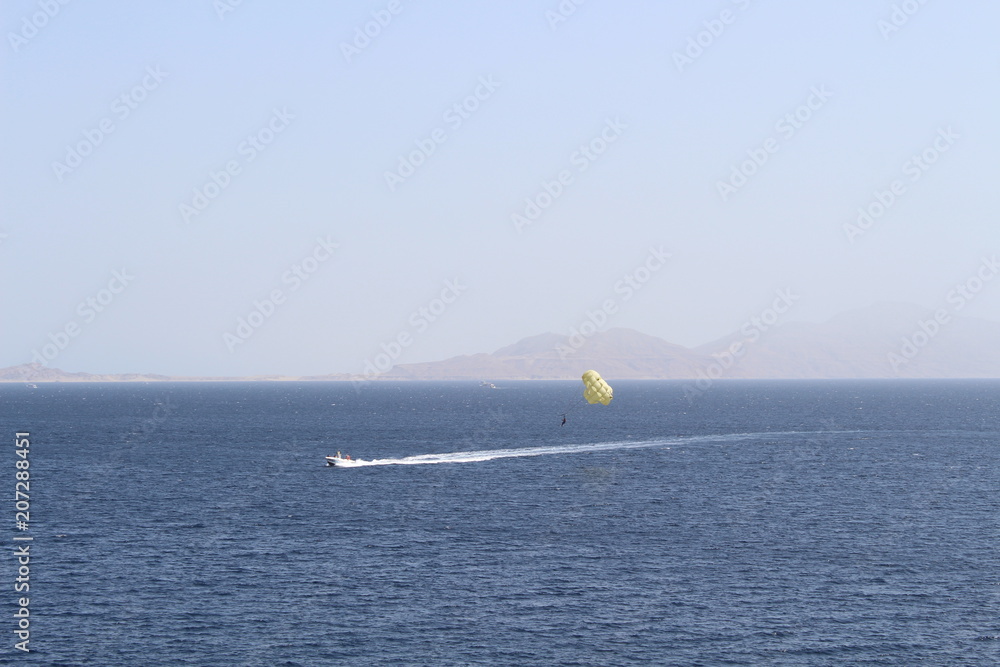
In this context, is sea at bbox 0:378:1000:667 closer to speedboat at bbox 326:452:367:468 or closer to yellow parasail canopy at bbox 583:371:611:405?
speedboat at bbox 326:452:367:468

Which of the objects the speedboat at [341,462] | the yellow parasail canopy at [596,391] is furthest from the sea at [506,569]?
the yellow parasail canopy at [596,391]

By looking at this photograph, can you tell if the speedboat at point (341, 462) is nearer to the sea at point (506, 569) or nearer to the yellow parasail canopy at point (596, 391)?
the sea at point (506, 569)

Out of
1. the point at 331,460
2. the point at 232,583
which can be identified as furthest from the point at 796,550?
the point at 331,460

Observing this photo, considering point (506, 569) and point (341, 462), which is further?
point (341, 462)

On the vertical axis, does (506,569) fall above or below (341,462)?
below

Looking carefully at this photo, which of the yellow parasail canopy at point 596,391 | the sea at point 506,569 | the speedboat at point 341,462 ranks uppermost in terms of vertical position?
the yellow parasail canopy at point 596,391

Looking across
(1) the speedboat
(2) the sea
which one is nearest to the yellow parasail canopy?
(2) the sea

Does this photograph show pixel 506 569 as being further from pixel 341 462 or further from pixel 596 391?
pixel 341 462

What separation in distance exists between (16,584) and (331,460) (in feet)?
269

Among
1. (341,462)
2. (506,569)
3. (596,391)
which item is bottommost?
(506,569)

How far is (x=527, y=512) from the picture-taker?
398ft

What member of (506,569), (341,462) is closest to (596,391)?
(341,462)

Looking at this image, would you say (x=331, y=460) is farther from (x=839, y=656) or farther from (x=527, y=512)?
(x=839, y=656)

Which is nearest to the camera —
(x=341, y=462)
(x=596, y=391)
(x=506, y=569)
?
(x=506, y=569)
